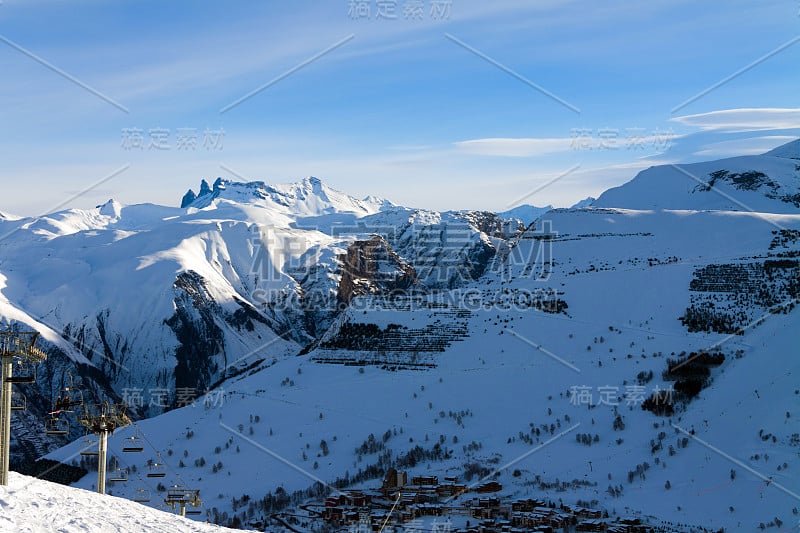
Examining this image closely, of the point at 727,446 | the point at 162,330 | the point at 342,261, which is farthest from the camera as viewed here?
the point at 342,261

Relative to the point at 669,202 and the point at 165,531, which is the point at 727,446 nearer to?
the point at 165,531

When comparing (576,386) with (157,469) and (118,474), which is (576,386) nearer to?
(157,469)

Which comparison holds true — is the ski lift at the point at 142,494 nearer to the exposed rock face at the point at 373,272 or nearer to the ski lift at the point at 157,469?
the ski lift at the point at 157,469

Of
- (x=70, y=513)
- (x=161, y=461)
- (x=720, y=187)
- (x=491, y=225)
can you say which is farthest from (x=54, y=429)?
(x=491, y=225)

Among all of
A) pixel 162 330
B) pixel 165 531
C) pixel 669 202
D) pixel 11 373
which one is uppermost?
A: pixel 669 202

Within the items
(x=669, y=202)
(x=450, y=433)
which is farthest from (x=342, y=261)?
(x=450, y=433)
